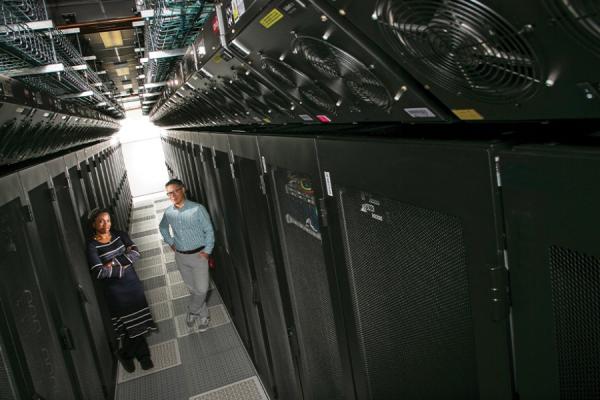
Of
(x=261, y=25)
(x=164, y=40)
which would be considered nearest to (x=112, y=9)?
(x=164, y=40)

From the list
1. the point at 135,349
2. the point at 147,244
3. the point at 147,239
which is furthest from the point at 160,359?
the point at 147,239

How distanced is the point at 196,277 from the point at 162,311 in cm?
102

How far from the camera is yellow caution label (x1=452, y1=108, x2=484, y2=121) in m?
1.02

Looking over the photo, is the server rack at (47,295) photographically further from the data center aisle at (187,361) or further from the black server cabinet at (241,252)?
the black server cabinet at (241,252)

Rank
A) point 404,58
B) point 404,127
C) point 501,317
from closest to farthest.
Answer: point 501,317
point 404,58
point 404,127

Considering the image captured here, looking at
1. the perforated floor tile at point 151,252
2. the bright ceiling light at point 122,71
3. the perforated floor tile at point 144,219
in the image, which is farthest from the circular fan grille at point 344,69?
the perforated floor tile at point 144,219

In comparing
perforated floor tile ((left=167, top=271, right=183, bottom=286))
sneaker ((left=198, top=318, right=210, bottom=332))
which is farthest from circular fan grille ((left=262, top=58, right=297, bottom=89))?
perforated floor tile ((left=167, top=271, right=183, bottom=286))

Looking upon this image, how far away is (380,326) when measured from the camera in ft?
4.44

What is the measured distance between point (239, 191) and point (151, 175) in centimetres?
1471

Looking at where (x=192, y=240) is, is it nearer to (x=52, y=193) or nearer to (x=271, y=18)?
(x=52, y=193)

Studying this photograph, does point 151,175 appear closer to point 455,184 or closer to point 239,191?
point 239,191

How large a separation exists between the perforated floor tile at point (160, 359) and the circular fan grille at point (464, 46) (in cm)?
410

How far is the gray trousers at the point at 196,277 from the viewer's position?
16.0ft

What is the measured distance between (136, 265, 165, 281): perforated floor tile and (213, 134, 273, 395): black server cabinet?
352cm
